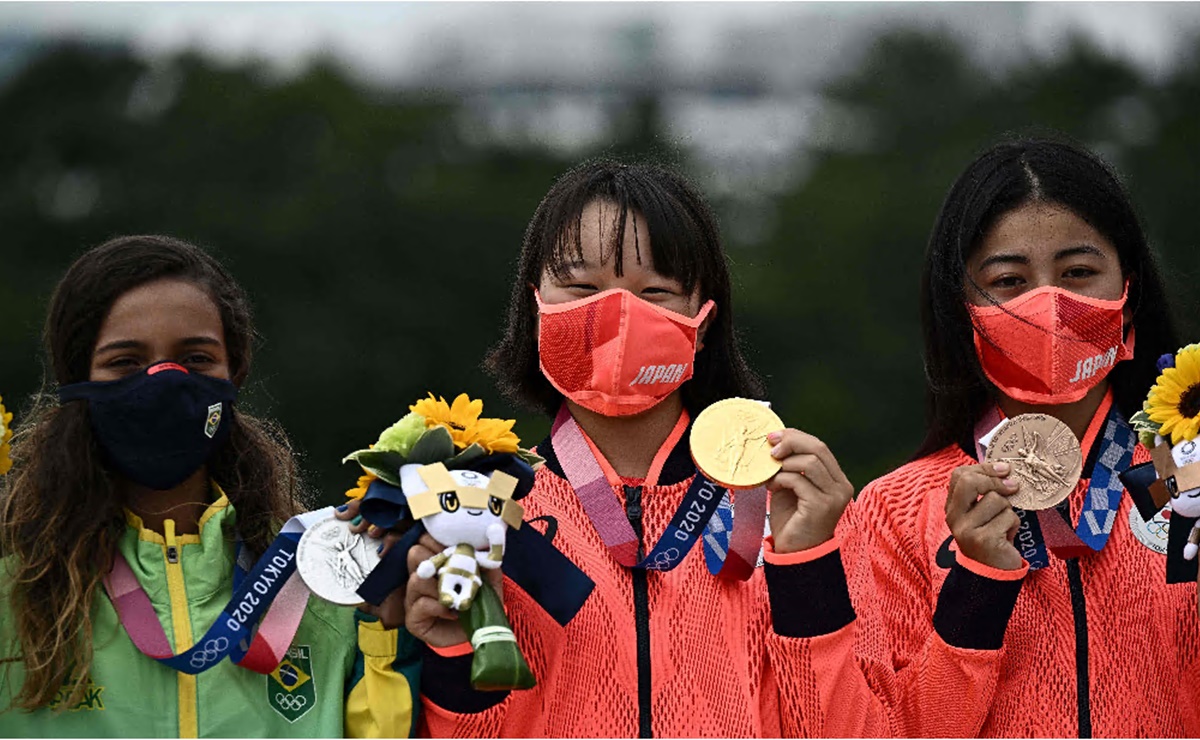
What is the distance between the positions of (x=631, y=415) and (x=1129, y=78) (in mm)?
11948

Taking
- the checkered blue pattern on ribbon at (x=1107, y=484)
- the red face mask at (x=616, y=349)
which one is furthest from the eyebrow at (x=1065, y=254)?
the red face mask at (x=616, y=349)

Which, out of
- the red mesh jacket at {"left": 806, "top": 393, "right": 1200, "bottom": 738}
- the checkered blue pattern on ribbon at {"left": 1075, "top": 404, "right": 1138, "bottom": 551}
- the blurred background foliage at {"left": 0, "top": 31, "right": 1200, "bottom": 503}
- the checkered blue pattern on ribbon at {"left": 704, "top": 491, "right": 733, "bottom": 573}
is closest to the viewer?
the red mesh jacket at {"left": 806, "top": 393, "right": 1200, "bottom": 738}

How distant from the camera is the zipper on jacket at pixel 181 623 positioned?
446cm

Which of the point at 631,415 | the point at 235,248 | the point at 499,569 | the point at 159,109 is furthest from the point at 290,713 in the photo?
the point at 159,109

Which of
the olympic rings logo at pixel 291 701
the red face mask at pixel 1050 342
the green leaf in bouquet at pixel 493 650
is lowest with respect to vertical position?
the olympic rings logo at pixel 291 701

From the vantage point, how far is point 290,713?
4.53 metres

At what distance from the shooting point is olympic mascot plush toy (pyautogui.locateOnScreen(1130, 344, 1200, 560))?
444cm

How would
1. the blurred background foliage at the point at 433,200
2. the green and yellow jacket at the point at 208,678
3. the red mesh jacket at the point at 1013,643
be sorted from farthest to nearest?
1. the blurred background foliage at the point at 433,200
2. the red mesh jacket at the point at 1013,643
3. the green and yellow jacket at the point at 208,678

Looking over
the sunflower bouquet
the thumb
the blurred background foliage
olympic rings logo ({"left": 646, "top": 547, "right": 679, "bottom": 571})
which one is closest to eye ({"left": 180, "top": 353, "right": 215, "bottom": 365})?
the sunflower bouquet

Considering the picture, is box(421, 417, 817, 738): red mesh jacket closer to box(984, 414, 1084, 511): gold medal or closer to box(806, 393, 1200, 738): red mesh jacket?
box(806, 393, 1200, 738): red mesh jacket

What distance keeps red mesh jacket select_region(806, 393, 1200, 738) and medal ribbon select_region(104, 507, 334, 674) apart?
122 cm

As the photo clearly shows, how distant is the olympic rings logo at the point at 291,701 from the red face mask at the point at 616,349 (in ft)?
3.16

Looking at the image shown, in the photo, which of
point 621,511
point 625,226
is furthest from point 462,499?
point 625,226

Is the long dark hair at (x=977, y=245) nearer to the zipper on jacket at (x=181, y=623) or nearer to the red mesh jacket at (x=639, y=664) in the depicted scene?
the red mesh jacket at (x=639, y=664)
